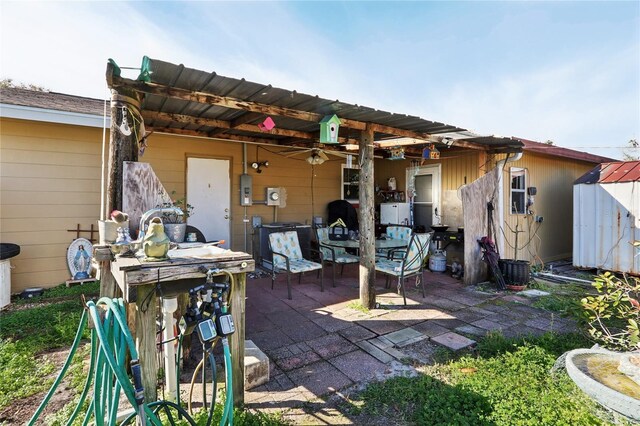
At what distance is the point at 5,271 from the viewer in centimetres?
423

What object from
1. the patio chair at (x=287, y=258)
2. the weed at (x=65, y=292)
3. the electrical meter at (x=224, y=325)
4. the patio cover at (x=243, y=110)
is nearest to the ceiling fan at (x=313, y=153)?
the patio cover at (x=243, y=110)

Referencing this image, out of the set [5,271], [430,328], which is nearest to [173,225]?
[430,328]

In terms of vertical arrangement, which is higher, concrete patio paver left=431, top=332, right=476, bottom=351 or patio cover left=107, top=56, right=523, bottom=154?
patio cover left=107, top=56, right=523, bottom=154

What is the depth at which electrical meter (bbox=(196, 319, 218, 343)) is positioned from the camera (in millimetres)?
1564

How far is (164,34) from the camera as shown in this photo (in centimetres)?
517

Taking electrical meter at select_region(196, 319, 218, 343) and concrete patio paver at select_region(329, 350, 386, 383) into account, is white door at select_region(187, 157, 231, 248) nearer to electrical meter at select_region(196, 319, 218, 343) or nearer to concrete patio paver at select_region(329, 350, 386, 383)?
concrete patio paver at select_region(329, 350, 386, 383)

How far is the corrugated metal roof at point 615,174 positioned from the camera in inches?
227

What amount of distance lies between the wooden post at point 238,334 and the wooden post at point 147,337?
17.9 inches

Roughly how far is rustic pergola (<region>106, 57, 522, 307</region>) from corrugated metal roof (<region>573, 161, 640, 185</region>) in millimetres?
2078

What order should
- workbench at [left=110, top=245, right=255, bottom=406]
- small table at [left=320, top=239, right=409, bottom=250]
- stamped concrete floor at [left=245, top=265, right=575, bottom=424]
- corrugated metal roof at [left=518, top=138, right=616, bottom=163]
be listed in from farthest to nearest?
corrugated metal roof at [left=518, top=138, right=616, bottom=163], small table at [left=320, top=239, right=409, bottom=250], stamped concrete floor at [left=245, top=265, right=575, bottom=424], workbench at [left=110, top=245, right=255, bottom=406]

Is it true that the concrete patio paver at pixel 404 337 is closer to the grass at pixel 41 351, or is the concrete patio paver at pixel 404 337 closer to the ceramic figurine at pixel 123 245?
the grass at pixel 41 351

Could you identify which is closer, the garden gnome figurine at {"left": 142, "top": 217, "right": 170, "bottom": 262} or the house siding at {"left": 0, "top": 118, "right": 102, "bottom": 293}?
the garden gnome figurine at {"left": 142, "top": 217, "right": 170, "bottom": 262}

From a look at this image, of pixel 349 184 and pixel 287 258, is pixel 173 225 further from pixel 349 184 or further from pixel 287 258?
pixel 349 184

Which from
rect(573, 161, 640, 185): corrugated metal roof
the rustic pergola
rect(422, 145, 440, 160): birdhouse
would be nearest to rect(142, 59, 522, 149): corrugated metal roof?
the rustic pergola
